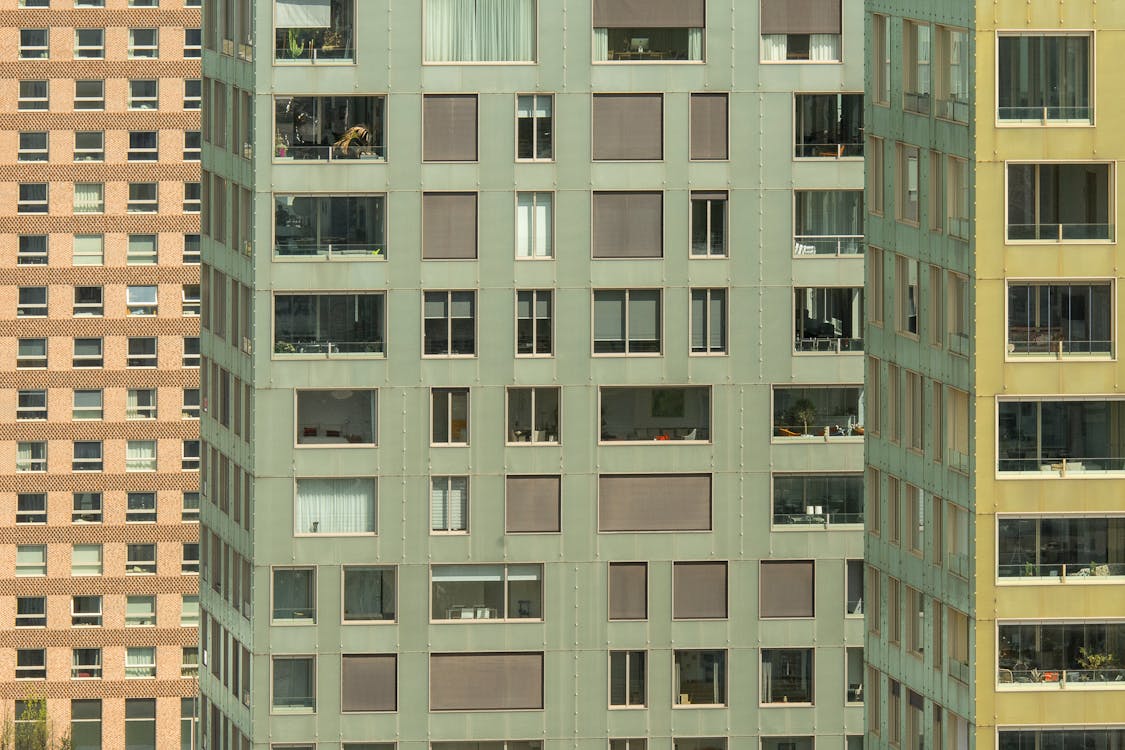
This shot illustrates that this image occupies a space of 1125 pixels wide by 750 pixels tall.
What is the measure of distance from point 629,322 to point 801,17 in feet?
38.5

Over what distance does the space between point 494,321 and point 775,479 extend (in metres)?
11.0

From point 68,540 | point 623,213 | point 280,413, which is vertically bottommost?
point 68,540

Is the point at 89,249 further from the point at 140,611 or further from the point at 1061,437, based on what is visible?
the point at 1061,437

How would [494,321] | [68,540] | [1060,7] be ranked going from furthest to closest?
[68,540]
[494,321]
[1060,7]

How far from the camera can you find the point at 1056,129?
72.3 m

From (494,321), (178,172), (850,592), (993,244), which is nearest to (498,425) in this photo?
(494,321)

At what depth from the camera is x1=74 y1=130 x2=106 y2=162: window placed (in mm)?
180500

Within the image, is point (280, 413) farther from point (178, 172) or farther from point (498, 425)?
point (178, 172)

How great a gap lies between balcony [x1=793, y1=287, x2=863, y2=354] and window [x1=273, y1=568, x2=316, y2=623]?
18264 millimetres

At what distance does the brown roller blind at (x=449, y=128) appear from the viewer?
105688mm

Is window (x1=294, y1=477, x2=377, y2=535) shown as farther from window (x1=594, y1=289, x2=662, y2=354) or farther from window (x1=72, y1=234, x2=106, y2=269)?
window (x1=72, y1=234, x2=106, y2=269)

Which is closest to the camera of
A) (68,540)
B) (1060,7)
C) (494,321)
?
(1060,7)

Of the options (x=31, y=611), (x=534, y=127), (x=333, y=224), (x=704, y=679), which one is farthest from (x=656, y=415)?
(x=31, y=611)

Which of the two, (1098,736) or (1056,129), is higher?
(1056,129)
